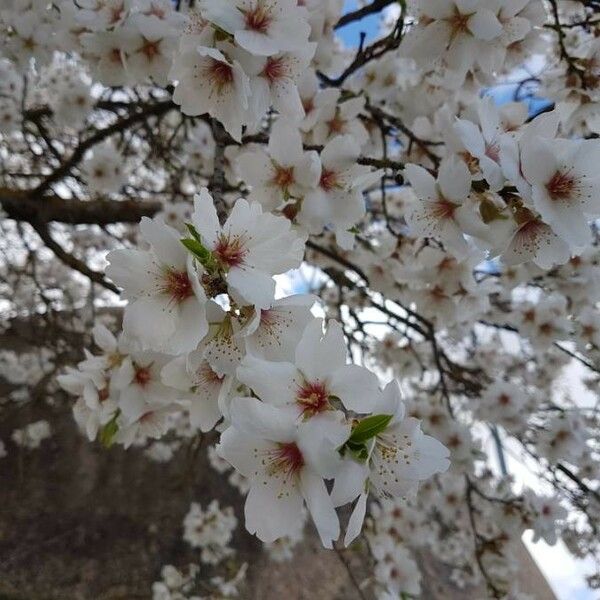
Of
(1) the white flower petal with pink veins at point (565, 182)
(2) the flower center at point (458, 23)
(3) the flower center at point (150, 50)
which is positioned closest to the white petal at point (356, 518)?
(1) the white flower petal with pink veins at point (565, 182)

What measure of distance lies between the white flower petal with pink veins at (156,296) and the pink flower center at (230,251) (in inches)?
1.6

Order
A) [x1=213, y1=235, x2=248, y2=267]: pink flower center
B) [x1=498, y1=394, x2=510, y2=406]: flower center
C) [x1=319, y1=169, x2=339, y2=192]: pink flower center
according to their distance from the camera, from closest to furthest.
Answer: [x1=213, y1=235, x2=248, y2=267]: pink flower center < [x1=319, y1=169, x2=339, y2=192]: pink flower center < [x1=498, y1=394, x2=510, y2=406]: flower center

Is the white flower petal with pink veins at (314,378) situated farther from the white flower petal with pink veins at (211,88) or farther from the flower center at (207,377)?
the white flower petal with pink veins at (211,88)

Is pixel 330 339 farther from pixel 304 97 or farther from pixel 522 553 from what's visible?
pixel 522 553

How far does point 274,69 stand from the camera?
89 centimetres

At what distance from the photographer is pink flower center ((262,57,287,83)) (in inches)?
34.9

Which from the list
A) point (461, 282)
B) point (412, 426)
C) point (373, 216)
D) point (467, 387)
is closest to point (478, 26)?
point (461, 282)

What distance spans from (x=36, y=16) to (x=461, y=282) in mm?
1198

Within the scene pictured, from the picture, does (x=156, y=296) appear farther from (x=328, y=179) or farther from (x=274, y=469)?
(x=328, y=179)

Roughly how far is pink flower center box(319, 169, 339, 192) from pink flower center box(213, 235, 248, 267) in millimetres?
367

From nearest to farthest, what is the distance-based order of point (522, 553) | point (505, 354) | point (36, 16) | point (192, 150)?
point (36, 16), point (192, 150), point (505, 354), point (522, 553)

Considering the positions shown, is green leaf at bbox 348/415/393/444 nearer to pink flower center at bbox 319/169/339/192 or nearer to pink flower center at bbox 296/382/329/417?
pink flower center at bbox 296/382/329/417

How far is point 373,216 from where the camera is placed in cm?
251

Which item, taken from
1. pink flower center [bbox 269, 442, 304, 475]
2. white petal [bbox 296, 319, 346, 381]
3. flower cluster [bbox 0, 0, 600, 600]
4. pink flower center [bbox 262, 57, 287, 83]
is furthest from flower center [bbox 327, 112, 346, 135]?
pink flower center [bbox 269, 442, 304, 475]
